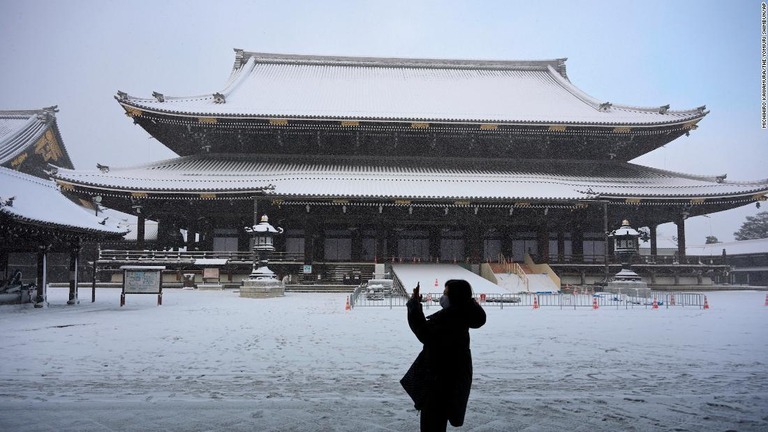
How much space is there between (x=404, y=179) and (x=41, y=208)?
638 inches

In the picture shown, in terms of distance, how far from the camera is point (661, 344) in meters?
9.50

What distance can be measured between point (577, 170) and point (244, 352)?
995 inches

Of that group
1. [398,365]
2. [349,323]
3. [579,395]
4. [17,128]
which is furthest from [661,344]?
[17,128]

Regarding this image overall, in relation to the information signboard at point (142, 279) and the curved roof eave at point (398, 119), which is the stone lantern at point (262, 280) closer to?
the information signboard at point (142, 279)

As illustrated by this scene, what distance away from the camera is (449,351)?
367cm

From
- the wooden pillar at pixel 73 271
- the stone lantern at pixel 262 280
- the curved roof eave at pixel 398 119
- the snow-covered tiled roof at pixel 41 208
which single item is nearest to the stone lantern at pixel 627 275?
the curved roof eave at pixel 398 119

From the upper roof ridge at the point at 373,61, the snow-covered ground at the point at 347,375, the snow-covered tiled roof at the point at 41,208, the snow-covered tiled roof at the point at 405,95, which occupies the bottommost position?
the snow-covered ground at the point at 347,375

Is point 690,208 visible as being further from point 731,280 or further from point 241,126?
point 241,126

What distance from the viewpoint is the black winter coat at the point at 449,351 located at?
3.60 m

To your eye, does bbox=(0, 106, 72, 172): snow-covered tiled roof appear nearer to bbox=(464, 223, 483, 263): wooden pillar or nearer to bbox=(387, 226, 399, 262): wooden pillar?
bbox=(387, 226, 399, 262): wooden pillar

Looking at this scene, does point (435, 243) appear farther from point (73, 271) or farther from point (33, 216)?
point (33, 216)

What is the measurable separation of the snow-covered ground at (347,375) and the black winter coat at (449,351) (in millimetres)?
1328

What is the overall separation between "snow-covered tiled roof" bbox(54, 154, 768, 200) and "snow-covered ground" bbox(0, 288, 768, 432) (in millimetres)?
11998

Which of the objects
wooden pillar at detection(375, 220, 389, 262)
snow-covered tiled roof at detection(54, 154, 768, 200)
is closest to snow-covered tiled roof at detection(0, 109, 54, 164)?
snow-covered tiled roof at detection(54, 154, 768, 200)
